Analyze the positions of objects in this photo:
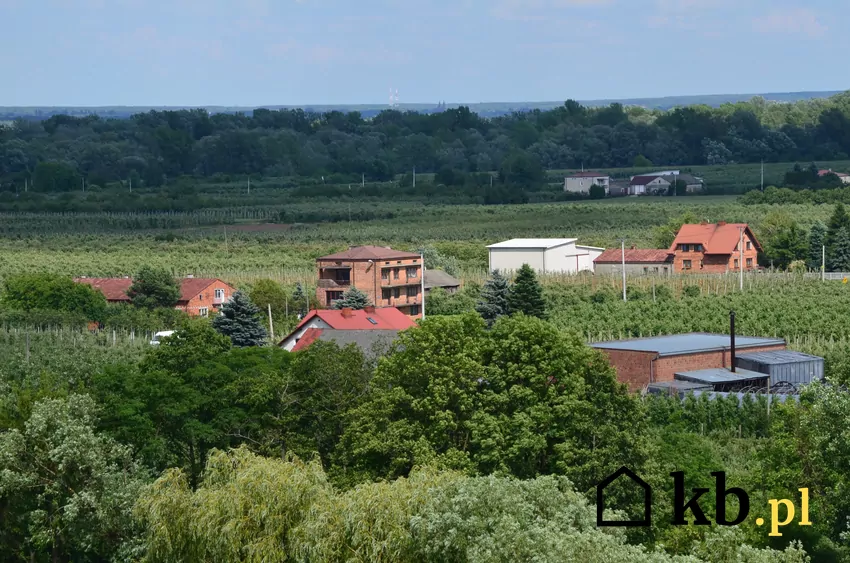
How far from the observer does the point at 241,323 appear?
55.1 meters

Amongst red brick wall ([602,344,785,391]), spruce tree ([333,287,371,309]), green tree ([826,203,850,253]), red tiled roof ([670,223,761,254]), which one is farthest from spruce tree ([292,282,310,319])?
green tree ([826,203,850,253])

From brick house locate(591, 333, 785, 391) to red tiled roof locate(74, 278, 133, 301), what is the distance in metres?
26.6

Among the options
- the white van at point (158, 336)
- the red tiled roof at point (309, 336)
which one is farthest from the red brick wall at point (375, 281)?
the red tiled roof at point (309, 336)

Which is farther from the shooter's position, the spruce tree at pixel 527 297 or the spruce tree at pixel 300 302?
the spruce tree at pixel 300 302

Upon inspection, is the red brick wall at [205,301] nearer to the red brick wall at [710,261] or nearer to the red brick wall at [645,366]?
the red brick wall at [645,366]

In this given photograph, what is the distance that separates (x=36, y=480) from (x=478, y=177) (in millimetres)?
129717

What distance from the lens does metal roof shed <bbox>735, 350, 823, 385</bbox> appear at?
46.9 m

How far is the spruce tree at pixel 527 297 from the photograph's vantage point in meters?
58.8

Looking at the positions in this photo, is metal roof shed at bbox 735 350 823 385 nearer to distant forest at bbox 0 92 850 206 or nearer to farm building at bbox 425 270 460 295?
farm building at bbox 425 270 460 295

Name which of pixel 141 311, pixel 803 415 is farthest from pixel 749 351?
pixel 141 311

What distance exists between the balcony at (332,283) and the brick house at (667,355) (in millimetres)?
19353

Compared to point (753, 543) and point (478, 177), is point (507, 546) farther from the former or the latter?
point (478, 177)

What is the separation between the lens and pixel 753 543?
26531mm

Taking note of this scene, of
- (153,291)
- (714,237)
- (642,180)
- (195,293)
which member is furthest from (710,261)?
(642,180)
